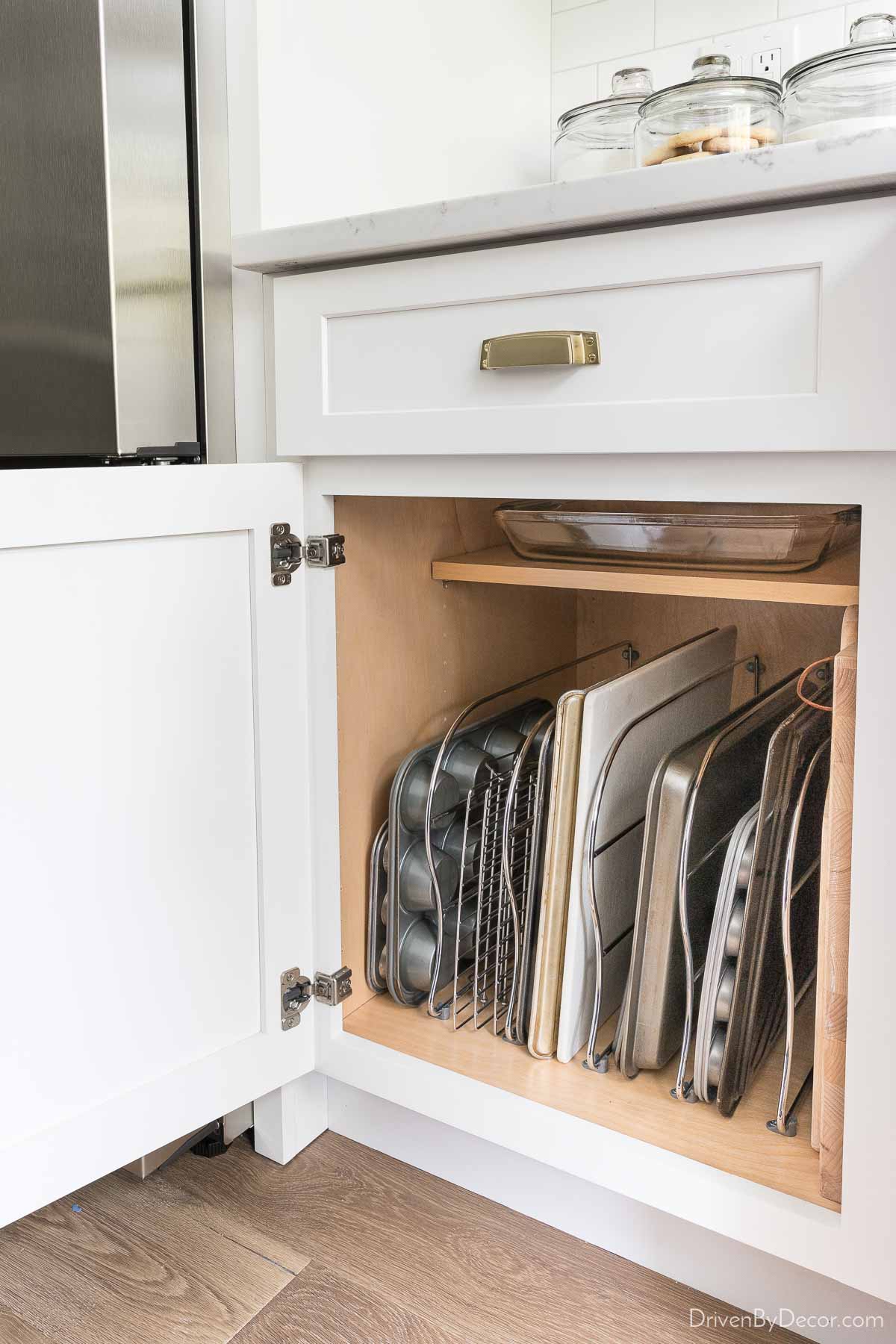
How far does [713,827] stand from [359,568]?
1.42 feet

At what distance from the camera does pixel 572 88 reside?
1.37 meters

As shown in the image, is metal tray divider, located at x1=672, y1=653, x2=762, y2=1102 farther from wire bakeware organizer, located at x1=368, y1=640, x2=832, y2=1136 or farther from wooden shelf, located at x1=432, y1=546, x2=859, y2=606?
wooden shelf, located at x1=432, y1=546, x2=859, y2=606

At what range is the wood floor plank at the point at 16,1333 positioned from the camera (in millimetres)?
868

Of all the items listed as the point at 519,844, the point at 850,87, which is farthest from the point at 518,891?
the point at 850,87

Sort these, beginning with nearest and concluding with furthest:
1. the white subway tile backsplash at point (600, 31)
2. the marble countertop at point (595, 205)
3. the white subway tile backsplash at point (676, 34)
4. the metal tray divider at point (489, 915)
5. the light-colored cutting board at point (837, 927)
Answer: the marble countertop at point (595, 205), the light-colored cutting board at point (837, 927), the metal tray divider at point (489, 915), the white subway tile backsplash at point (676, 34), the white subway tile backsplash at point (600, 31)

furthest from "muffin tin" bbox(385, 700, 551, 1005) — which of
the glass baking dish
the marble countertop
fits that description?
the marble countertop

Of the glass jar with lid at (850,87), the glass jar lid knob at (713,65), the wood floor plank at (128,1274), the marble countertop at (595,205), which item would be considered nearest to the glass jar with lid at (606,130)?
the glass jar lid knob at (713,65)

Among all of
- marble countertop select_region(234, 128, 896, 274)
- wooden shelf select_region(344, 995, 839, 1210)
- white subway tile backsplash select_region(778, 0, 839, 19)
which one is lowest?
wooden shelf select_region(344, 995, 839, 1210)

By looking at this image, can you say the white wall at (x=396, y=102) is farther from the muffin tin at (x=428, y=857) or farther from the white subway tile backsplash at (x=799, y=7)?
the muffin tin at (x=428, y=857)

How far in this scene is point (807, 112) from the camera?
0.84 m

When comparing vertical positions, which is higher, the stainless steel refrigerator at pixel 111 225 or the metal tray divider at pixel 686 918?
the stainless steel refrigerator at pixel 111 225

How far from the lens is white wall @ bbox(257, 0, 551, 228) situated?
3.11 ft

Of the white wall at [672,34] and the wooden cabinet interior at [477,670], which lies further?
the white wall at [672,34]

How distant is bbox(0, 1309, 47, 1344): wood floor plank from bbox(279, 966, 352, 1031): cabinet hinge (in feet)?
1.04
